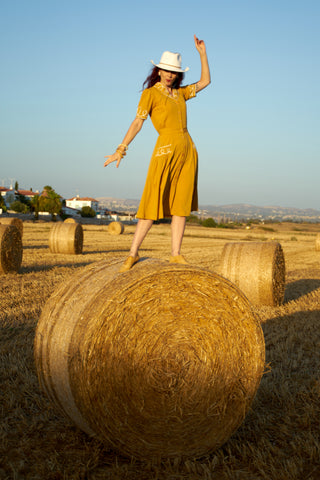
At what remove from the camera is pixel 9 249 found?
11664 mm

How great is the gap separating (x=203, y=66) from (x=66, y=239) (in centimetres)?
1346

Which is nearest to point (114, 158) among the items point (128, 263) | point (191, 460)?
point (128, 263)

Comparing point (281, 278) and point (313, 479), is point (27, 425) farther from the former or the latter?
point (281, 278)

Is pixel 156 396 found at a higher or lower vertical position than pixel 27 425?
higher

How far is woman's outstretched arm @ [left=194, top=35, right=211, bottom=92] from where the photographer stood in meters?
4.58

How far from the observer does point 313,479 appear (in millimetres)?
3232

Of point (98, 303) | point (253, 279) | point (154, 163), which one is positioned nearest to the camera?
point (98, 303)

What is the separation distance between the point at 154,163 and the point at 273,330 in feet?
12.6

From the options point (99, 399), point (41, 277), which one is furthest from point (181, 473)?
point (41, 277)

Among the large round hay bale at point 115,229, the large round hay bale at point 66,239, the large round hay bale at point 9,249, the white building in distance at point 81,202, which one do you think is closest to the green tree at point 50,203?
the large round hay bale at point 115,229

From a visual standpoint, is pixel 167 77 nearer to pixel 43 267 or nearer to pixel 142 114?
pixel 142 114

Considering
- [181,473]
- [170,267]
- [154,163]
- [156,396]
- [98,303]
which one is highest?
[154,163]

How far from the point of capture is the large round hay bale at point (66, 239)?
17.4 meters

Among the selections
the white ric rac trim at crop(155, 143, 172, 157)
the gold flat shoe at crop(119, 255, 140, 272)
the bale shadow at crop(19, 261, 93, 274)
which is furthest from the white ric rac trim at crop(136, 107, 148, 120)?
the bale shadow at crop(19, 261, 93, 274)
